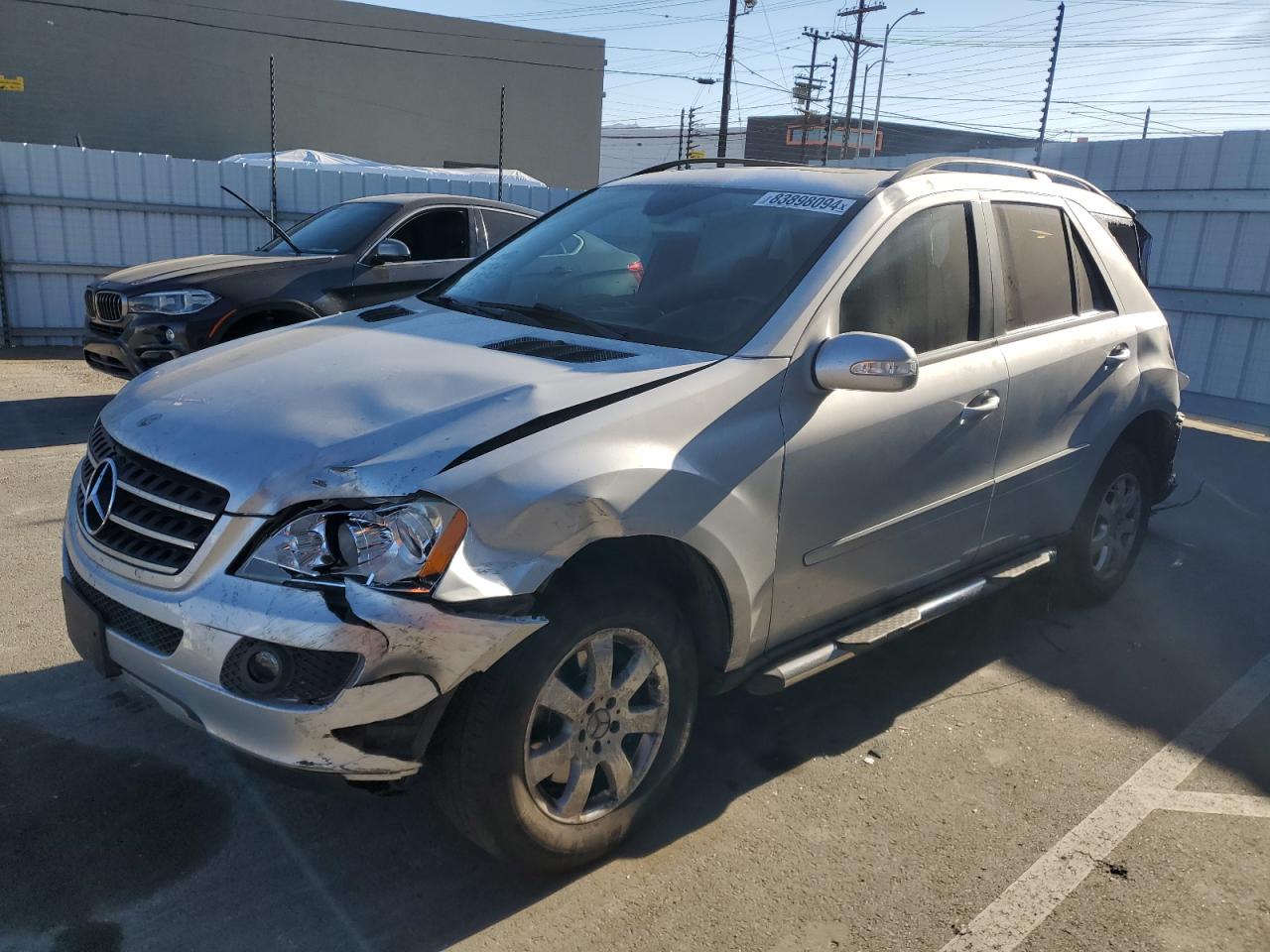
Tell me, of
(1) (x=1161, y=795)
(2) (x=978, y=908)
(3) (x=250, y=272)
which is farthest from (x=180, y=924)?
(3) (x=250, y=272)

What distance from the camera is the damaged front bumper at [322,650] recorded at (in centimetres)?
232

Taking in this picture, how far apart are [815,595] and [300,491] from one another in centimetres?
165

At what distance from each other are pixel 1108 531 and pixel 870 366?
264cm

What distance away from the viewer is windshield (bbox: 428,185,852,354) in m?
3.33

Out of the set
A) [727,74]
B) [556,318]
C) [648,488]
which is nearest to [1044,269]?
[556,318]

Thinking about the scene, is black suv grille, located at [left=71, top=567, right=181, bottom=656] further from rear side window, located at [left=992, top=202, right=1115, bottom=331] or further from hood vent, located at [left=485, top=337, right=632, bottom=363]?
rear side window, located at [left=992, top=202, right=1115, bottom=331]

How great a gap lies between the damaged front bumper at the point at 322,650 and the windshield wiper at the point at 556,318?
123 cm

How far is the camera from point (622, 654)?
2881mm

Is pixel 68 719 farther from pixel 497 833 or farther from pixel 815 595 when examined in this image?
pixel 815 595

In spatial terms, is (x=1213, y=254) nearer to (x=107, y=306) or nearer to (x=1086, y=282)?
(x=1086, y=282)

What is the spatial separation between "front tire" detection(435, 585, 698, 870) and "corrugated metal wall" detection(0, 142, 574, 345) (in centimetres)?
1056

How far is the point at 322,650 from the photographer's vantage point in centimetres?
231

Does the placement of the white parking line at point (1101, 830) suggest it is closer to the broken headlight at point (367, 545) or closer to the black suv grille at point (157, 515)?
the broken headlight at point (367, 545)

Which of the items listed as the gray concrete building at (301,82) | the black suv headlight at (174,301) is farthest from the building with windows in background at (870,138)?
the black suv headlight at (174,301)
